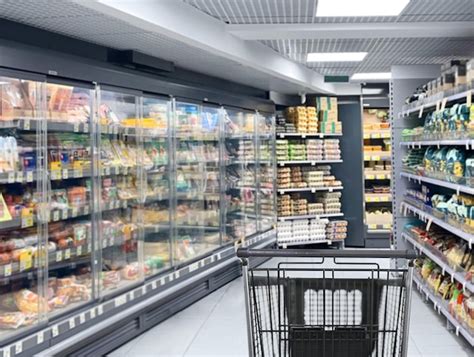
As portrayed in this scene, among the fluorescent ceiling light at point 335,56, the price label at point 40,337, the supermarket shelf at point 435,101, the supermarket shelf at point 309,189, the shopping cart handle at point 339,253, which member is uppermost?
the fluorescent ceiling light at point 335,56

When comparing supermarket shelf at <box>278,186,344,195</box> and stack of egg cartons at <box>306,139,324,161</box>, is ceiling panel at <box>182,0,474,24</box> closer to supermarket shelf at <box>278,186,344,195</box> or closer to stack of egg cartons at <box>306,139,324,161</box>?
supermarket shelf at <box>278,186,344,195</box>

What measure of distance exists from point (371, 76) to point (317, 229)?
247 centimetres

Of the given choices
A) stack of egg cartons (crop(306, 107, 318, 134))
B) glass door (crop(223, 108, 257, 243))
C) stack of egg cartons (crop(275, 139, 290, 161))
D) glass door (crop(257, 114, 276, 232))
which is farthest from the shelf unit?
stack of egg cartons (crop(306, 107, 318, 134))

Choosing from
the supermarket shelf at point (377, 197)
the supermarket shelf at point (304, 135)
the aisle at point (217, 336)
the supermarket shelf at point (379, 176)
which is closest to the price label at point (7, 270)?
the aisle at point (217, 336)

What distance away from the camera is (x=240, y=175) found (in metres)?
7.21

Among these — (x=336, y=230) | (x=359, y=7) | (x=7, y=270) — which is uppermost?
(x=359, y=7)

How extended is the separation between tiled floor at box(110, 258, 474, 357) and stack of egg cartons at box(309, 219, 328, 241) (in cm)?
320

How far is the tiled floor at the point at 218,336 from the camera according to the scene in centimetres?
→ 428

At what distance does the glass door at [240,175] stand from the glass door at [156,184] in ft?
4.45

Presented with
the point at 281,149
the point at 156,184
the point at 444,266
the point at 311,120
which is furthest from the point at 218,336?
the point at 311,120

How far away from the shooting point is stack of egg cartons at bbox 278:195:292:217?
28.3ft

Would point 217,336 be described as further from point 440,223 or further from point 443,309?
point 440,223

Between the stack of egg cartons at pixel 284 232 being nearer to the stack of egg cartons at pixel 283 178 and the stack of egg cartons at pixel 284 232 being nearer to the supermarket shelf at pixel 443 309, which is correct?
the stack of egg cartons at pixel 283 178

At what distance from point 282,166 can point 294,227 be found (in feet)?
3.30
